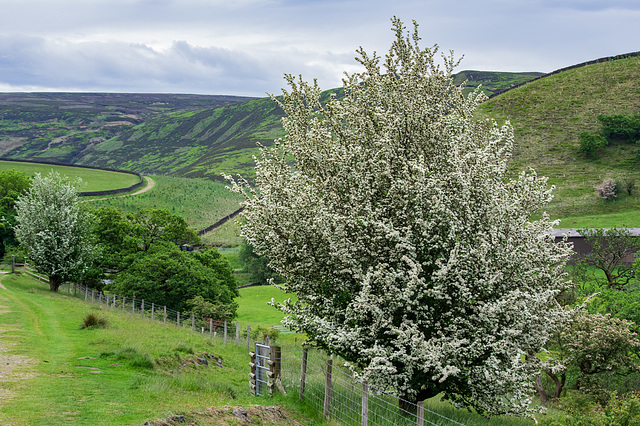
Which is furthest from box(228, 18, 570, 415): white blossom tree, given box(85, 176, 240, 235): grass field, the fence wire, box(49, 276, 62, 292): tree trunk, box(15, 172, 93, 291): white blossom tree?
box(85, 176, 240, 235): grass field

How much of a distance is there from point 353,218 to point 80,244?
121ft

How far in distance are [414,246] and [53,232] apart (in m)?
38.4

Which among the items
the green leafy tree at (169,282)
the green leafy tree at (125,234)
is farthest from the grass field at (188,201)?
the green leafy tree at (169,282)

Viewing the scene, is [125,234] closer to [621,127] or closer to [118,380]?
[118,380]

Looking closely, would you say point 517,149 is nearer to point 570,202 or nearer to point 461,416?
point 570,202

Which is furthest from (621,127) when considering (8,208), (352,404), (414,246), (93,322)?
(352,404)

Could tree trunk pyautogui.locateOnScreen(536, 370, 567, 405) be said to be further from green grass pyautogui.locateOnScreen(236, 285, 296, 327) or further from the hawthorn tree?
green grass pyautogui.locateOnScreen(236, 285, 296, 327)

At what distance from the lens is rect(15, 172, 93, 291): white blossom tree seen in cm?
4119

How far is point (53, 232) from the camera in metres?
41.7

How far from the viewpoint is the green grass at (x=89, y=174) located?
138m

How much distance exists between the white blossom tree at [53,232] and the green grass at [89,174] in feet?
317

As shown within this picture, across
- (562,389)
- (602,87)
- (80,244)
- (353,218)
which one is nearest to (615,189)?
(602,87)

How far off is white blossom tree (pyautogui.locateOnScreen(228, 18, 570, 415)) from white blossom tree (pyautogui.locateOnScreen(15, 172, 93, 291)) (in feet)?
104

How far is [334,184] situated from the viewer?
1453 cm
